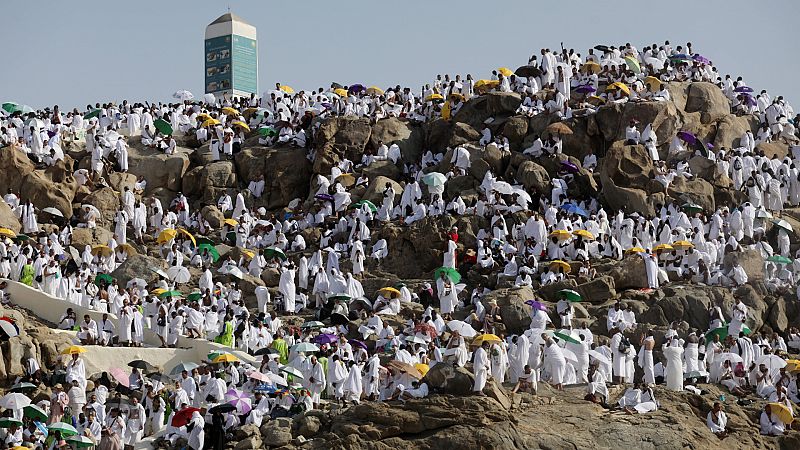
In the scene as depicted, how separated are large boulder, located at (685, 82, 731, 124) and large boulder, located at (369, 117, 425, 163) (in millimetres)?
9529

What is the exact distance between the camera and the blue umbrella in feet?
131

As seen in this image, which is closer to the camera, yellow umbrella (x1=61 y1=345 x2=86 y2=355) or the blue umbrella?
yellow umbrella (x1=61 y1=345 x2=86 y2=355)

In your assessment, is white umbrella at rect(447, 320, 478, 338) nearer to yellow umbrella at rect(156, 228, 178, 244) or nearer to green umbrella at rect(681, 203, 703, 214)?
green umbrella at rect(681, 203, 703, 214)

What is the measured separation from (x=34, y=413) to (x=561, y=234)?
17026 mm

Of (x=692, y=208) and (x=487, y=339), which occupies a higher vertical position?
(x=692, y=208)

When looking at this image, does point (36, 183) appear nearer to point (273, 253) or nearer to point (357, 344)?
point (273, 253)

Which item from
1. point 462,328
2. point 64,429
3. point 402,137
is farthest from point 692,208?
point 64,429

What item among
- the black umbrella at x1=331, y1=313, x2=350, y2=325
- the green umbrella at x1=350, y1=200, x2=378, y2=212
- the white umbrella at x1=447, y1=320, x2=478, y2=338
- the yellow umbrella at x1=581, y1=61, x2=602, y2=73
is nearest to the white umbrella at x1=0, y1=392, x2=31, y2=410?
the black umbrella at x1=331, y1=313, x2=350, y2=325

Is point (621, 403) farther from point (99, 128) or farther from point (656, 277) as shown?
point (99, 128)

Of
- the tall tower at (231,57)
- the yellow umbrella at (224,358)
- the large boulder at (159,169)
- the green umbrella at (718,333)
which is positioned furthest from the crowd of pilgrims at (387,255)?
the tall tower at (231,57)

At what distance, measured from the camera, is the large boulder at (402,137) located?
1823 inches

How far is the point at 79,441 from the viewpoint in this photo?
25.8m

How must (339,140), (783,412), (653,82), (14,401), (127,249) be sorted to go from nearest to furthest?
(14,401), (783,412), (127,249), (653,82), (339,140)

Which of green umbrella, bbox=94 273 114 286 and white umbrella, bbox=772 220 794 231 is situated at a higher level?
white umbrella, bbox=772 220 794 231
